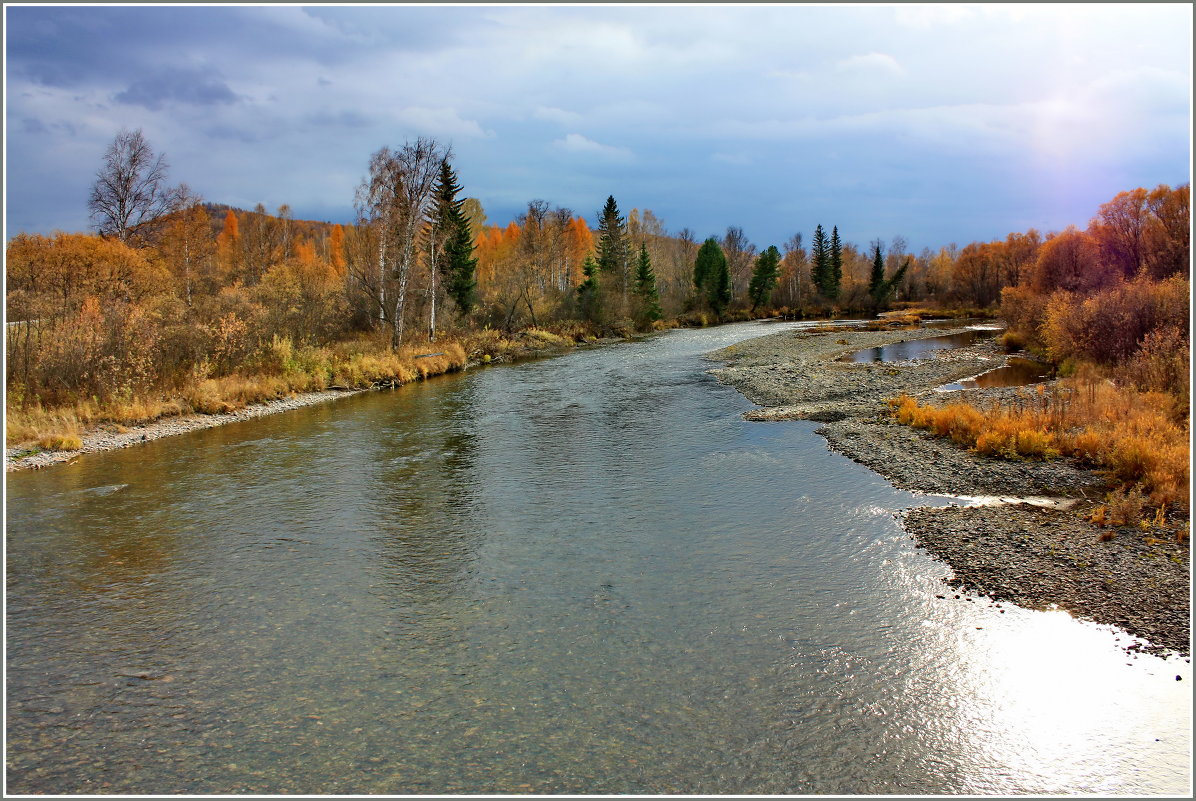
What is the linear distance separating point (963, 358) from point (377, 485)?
29.1 m

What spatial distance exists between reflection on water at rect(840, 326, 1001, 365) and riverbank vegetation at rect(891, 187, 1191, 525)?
5.81m

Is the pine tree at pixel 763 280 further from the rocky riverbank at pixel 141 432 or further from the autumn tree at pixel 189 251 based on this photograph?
the rocky riverbank at pixel 141 432

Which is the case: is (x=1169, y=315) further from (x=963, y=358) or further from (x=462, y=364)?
(x=462, y=364)

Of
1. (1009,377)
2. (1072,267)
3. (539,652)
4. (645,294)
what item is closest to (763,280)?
(645,294)

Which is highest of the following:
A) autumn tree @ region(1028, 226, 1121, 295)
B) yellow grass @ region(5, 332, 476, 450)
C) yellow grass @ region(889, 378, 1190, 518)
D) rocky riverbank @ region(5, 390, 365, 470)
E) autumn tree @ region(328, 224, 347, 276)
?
autumn tree @ region(328, 224, 347, 276)

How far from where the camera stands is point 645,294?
60.7 m

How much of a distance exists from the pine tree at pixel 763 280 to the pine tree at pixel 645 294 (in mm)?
25316

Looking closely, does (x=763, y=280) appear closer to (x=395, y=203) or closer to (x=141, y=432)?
(x=395, y=203)

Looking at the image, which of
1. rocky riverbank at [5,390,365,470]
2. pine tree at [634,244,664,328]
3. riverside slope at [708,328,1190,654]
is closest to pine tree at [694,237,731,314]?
pine tree at [634,244,664,328]

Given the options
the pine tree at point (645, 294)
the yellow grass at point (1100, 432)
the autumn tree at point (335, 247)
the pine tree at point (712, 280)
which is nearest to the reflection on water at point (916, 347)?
the yellow grass at point (1100, 432)

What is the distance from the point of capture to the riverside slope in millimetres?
7176

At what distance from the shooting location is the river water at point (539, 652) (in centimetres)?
500

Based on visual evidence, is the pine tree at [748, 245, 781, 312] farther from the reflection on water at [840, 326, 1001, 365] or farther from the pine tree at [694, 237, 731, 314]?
the reflection on water at [840, 326, 1001, 365]

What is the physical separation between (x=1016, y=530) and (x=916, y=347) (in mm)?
33267
